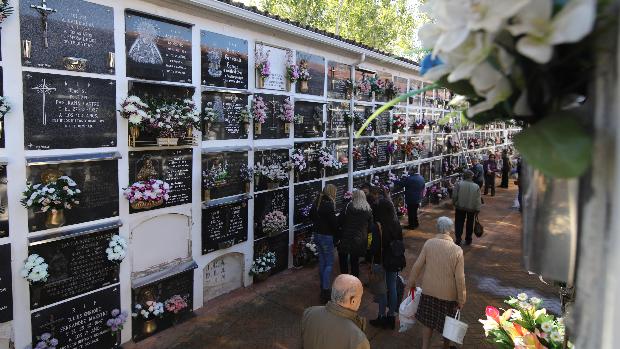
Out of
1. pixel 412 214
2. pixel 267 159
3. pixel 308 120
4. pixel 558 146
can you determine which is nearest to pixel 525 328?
pixel 558 146

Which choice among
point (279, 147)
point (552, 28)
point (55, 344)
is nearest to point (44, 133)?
point (55, 344)

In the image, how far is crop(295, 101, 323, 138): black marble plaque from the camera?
305 inches

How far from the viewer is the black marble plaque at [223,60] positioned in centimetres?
583

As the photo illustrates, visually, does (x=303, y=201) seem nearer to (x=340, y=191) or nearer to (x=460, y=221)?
(x=340, y=191)

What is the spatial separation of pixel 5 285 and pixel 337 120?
646cm

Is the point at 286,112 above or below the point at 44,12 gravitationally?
below

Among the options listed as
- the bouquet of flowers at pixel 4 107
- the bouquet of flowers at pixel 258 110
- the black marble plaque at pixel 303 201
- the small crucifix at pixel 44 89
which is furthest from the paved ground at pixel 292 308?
the bouquet of flowers at pixel 4 107

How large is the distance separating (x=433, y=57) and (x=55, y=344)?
4871 millimetres

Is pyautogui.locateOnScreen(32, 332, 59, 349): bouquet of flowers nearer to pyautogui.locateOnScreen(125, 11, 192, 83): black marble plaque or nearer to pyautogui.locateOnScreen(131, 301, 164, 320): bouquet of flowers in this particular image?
pyautogui.locateOnScreen(131, 301, 164, 320): bouquet of flowers

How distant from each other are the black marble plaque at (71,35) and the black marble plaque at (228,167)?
5.98 feet

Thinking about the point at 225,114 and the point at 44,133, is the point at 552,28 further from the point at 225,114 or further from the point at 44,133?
the point at 225,114

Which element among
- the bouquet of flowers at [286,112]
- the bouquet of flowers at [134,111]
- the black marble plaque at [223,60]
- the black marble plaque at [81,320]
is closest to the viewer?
the black marble plaque at [81,320]

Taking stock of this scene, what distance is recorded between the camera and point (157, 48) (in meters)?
5.16

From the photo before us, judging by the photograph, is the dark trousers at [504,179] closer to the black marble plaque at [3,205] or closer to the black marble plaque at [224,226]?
the black marble plaque at [224,226]
